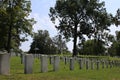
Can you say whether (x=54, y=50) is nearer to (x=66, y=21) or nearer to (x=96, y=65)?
(x=66, y=21)

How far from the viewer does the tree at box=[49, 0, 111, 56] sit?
252 ft

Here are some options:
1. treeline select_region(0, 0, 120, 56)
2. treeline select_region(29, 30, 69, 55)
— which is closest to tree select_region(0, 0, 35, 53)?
treeline select_region(0, 0, 120, 56)

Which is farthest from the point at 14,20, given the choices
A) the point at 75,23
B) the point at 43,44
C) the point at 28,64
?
the point at 43,44

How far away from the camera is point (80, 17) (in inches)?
3071

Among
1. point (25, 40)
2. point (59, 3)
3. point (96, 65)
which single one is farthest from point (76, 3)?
point (96, 65)

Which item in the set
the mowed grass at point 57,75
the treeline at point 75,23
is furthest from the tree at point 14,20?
the mowed grass at point 57,75

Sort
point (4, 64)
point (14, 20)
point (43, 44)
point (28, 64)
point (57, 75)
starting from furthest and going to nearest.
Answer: point (43, 44) → point (14, 20) → point (28, 64) → point (57, 75) → point (4, 64)

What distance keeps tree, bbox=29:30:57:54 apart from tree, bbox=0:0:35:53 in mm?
73785

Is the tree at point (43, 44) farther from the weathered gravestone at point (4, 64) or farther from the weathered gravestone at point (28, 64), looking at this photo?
the weathered gravestone at point (4, 64)

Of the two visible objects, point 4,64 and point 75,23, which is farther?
point 75,23

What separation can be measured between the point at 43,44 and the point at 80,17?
84742mm

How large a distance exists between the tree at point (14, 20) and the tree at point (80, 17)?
685cm

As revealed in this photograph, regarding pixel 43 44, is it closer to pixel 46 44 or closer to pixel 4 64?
pixel 46 44

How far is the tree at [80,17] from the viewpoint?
252 ft
